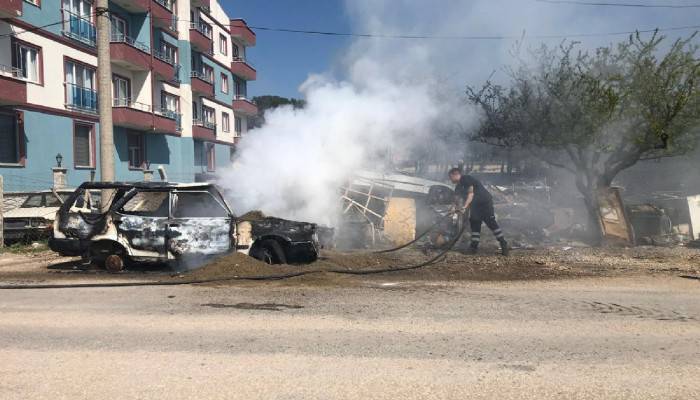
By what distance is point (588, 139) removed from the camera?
1323 cm

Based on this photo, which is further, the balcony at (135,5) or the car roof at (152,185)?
the balcony at (135,5)

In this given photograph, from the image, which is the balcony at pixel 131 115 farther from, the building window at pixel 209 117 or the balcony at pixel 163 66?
the building window at pixel 209 117

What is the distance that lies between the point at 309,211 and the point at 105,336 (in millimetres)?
7098

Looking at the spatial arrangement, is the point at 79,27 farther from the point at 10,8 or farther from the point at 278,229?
the point at 278,229

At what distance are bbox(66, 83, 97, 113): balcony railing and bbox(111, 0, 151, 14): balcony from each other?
15.7 feet

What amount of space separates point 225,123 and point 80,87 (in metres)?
18.0

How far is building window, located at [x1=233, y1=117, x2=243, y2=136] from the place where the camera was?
133 feet

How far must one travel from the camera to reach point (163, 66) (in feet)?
86.4

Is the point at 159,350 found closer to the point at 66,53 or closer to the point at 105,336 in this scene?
the point at 105,336

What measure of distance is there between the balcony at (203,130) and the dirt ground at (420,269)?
21008 mm

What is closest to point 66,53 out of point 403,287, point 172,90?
point 172,90

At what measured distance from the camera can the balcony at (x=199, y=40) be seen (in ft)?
103

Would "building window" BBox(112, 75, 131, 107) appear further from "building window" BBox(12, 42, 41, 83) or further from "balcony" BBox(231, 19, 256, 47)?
"balcony" BBox(231, 19, 256, 47)

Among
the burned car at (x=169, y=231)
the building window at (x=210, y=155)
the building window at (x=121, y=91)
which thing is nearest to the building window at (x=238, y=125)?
the building window at (x=210, y=155)
